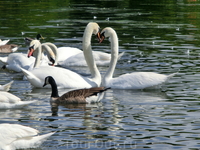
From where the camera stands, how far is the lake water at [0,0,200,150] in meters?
9.45

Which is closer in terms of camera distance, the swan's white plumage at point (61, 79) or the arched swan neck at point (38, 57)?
the swan's white plumage at point (61, 79)

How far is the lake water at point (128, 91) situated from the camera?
9.45 metres

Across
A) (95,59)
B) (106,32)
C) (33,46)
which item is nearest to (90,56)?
A: (106,32)

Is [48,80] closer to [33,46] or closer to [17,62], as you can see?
[33,46]

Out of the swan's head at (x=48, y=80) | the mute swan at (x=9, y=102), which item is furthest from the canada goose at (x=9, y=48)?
the mute swan at (x=9, y=102)

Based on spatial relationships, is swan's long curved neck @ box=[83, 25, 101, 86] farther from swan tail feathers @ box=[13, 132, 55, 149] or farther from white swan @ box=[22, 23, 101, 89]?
swan tail feathers @ box=[13, 132, 55, 149]

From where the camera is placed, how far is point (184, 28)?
2595 cm

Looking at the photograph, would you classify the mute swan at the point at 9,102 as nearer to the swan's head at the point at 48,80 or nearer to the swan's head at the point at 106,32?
the swan's head at the point at 48,80

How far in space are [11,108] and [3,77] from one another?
426cm

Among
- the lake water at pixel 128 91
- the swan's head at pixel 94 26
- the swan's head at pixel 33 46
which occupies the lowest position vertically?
the lake water at pixel 128 91

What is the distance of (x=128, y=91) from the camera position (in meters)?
13.7

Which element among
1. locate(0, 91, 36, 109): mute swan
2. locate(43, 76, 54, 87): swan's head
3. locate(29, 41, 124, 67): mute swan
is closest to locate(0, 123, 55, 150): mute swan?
locate(0, 91, 36, 109): mute swan

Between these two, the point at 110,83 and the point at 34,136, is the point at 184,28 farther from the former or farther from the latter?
the point at 34,136

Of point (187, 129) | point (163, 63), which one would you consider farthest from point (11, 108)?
point (163, 63)
